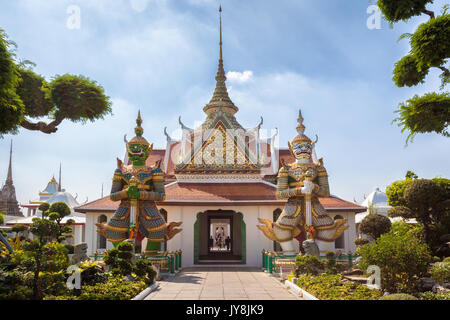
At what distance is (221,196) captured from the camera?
15.4 meters

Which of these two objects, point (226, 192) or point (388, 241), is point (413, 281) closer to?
point (388, 241)

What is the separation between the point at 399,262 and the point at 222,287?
4421 millimetres

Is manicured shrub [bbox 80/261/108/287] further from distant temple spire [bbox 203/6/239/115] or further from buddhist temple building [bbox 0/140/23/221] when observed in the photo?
buddhist temple building [bbox 0/140/23/221]

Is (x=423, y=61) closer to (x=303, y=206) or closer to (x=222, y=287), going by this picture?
(x=303, y=206)

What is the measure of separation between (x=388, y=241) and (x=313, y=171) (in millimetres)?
4490

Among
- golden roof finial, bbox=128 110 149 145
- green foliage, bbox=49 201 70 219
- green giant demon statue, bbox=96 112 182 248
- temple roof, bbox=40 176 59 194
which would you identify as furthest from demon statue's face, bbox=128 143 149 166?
temple roof, bbox=40 176 59 194

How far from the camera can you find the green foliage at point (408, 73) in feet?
29.7

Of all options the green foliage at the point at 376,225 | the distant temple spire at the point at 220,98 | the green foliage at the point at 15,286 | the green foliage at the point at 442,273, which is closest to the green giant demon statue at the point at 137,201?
the green foliage at the point at 15,286

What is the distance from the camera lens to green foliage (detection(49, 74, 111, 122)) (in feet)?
37.7

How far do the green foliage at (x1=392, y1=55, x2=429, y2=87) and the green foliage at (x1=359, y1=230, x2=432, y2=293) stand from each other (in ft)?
14.1

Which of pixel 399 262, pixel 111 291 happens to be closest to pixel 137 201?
pixel 111 291
